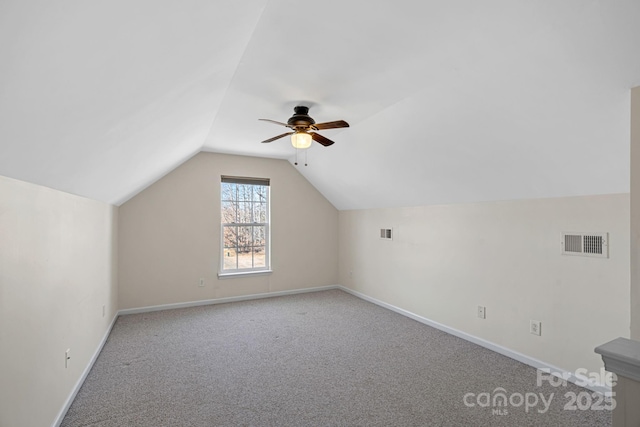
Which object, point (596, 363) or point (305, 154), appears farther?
point (305, 154)

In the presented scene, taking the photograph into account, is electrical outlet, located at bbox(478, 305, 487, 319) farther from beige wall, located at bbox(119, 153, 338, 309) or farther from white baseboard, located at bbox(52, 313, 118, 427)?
white baseboard, located at bbox(52, 313, 118, 427)

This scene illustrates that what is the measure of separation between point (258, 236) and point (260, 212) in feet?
1.39

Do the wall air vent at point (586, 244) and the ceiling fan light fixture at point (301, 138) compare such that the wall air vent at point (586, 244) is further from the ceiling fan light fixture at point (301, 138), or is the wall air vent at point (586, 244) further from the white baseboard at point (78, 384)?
the white baseboard at point (78, 384)

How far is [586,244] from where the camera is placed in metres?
2.63

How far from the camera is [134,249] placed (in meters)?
4.64

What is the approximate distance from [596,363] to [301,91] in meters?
3.23

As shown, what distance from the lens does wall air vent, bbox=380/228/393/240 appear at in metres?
4.90

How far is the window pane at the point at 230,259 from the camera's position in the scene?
5.37 metres

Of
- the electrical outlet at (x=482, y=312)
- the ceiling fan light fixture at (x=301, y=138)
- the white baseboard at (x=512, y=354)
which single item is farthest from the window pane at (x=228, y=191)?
the electrical outlet at (x=482, y=312)

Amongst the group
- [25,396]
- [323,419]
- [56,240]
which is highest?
[56,240]

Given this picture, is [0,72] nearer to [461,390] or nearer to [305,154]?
[461,390]

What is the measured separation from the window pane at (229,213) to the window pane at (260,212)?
330 millimetres

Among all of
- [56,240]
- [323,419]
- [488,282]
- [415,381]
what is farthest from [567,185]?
[56,240]

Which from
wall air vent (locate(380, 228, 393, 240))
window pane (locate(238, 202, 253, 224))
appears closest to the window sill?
window pane (locate(238, 202, 253, 224))
